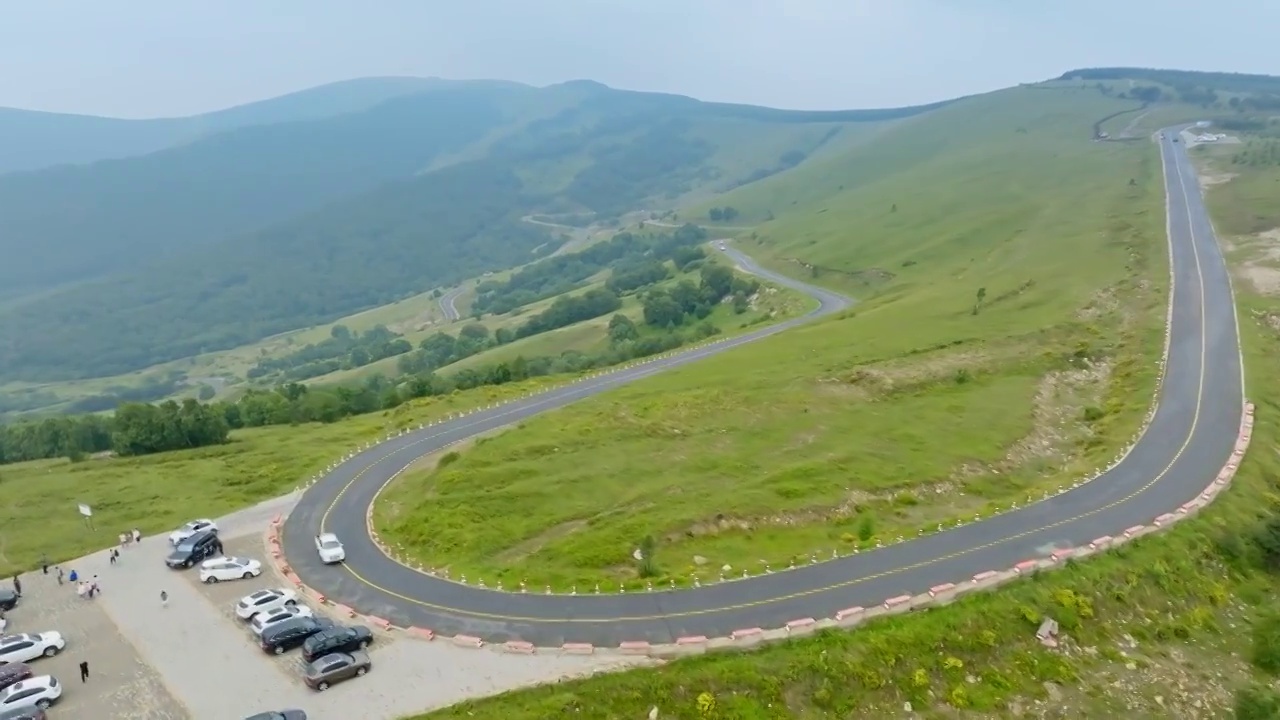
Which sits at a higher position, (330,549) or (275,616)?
(330,549)

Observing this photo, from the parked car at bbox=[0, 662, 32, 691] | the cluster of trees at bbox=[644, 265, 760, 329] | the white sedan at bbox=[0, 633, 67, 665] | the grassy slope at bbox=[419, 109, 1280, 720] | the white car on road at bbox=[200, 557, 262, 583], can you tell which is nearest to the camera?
the grassy slope at bbox=[419, 109, 1280, 720]

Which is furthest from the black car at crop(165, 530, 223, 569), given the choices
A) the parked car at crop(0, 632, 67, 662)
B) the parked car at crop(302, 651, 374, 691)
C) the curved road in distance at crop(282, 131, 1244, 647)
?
the parked car at crop(302, 651, 374, 691)

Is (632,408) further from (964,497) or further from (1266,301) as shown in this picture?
(1266,301)

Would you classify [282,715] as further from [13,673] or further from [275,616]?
[13,673]

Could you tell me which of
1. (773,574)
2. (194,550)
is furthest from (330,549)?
(773,574)

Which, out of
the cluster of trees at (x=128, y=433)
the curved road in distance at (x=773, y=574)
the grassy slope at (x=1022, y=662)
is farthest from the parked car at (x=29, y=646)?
the cluster of trees at (x=128, y=433)

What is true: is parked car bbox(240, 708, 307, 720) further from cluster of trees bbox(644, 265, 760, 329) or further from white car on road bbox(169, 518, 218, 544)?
cluster of trees bbox(644, 265, 760, 329)
